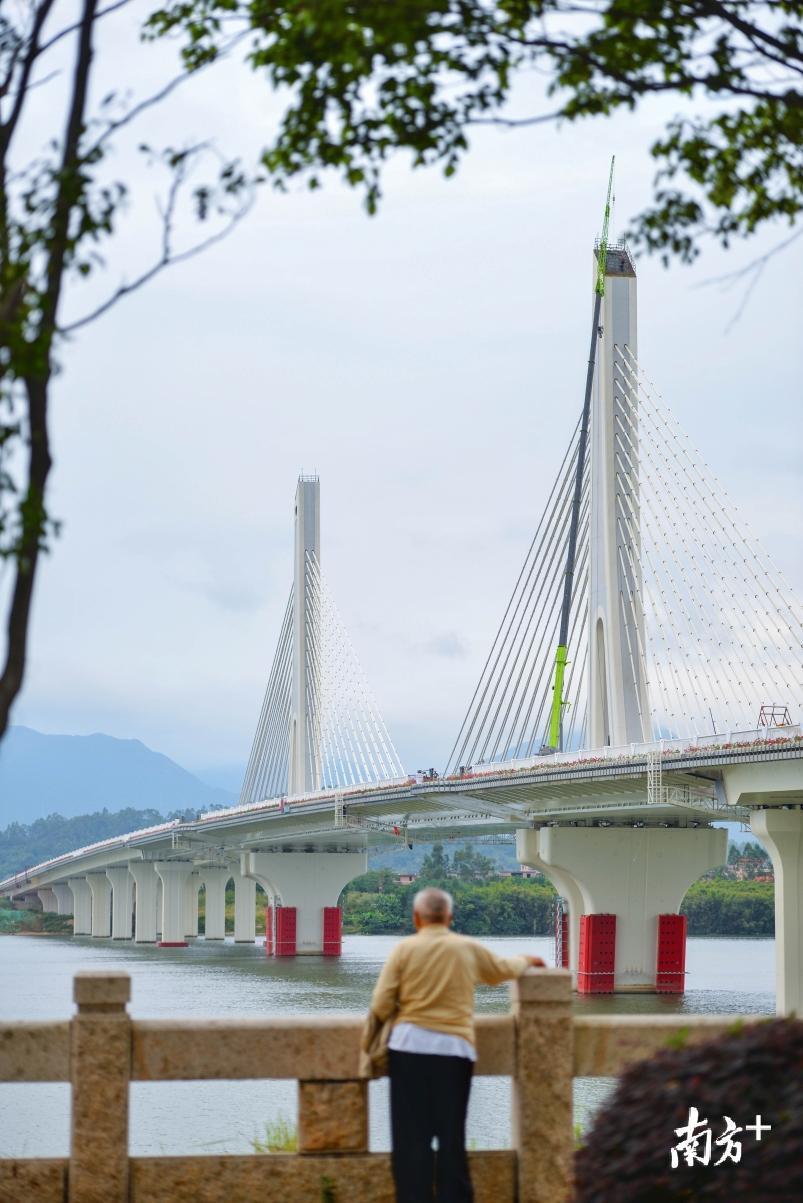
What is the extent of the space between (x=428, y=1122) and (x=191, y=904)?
4167 inches

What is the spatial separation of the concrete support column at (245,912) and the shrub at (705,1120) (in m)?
102

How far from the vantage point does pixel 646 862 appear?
175ft

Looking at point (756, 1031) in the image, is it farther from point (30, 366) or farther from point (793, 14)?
point (793, 14)

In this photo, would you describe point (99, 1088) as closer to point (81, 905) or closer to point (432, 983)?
point (432, 983)

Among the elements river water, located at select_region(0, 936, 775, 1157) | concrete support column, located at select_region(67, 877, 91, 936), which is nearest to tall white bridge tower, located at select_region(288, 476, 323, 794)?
river water, located at select_region(0, 936, 775, 1157)

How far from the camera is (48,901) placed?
15500cm

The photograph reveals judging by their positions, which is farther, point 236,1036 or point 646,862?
point 646,862

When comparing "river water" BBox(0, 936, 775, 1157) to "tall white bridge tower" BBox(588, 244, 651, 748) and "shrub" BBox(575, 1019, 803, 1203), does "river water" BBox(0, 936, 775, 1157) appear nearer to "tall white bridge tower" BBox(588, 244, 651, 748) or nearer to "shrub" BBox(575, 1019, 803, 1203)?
"shrub" BBox(575, 1019, 803, 1203)

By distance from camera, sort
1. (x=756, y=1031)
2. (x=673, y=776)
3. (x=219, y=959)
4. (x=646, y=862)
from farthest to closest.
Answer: (x=219, y=959)
(x=646, y=862)
(x=673, y=776)
(x=756, y=1031)

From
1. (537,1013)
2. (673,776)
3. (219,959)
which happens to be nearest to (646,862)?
(673,776)

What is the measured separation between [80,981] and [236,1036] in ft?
2.79

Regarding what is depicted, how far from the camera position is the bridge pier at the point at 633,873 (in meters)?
52.5

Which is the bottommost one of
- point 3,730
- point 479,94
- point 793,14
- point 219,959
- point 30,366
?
point 219,959

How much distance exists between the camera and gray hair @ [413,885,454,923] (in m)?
8.20
